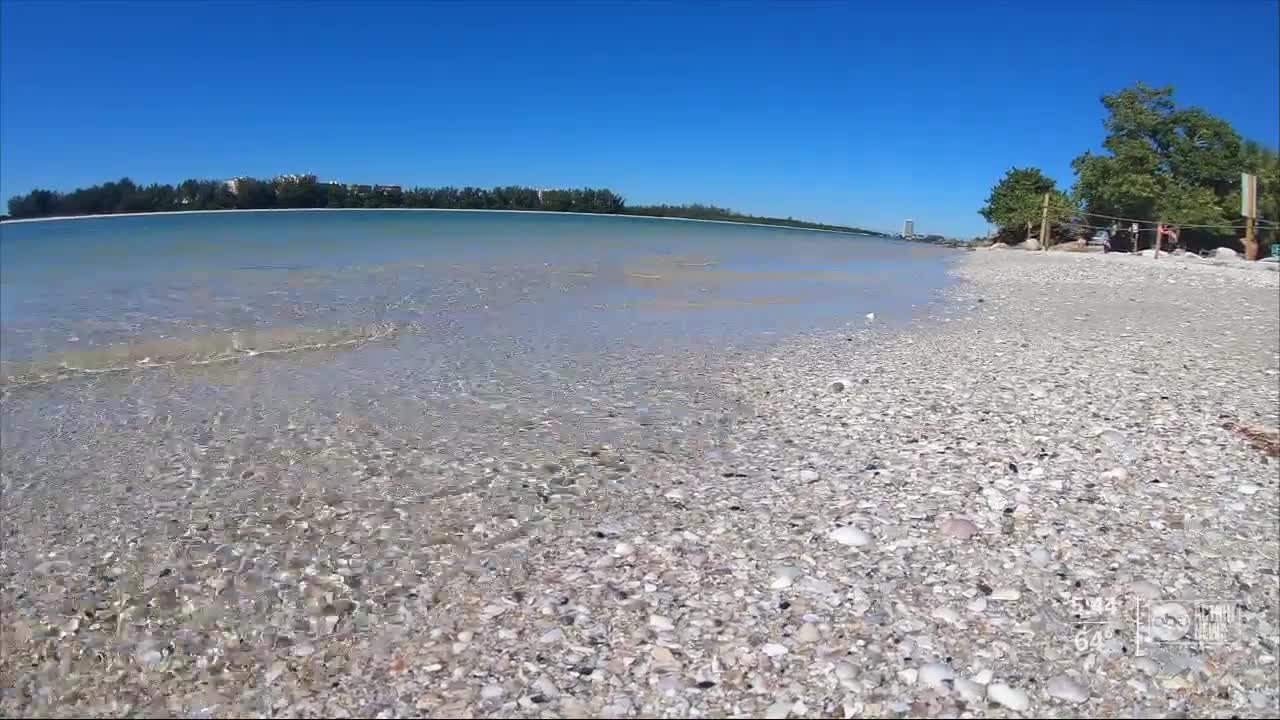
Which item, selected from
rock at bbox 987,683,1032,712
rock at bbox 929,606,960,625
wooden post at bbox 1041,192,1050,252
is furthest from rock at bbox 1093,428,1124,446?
wooden post at bbox 1041,192,1050,252

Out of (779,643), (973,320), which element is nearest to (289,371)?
(779,643)

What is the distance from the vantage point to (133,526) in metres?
3.27

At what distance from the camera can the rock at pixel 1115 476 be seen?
135 inches

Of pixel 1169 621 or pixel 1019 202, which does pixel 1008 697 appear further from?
pixel 1019 202

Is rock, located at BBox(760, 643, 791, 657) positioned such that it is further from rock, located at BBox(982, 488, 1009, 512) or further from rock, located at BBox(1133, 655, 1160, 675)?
rock, located at BBox(982, 488, 1009, 512)

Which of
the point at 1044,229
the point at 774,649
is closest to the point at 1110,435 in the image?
the point at 774,649

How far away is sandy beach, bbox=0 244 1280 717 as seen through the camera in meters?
2.04

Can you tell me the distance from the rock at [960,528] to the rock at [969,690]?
991 mm

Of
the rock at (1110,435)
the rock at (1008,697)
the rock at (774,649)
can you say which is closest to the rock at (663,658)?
the rock at (774,649)

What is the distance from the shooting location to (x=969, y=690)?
1.99 m

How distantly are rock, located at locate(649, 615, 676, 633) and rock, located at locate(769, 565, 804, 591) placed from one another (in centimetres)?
45

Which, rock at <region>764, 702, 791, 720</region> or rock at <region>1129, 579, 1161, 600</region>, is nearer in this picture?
rock at <region>764, 702, 791, 720</region>

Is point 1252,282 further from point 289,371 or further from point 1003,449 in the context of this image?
point 289,371

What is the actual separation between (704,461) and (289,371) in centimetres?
431
